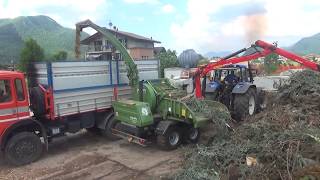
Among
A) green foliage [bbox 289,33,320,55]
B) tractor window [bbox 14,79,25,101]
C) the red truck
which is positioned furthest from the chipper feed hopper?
green foliage [bbox 289,33,320,55]

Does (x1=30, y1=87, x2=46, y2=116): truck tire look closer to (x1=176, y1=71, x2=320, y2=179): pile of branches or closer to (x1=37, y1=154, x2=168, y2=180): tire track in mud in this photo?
(x1=37, y1=154, x2=168, y2=180): tire track in mud

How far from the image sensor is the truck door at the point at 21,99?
28.1 feet

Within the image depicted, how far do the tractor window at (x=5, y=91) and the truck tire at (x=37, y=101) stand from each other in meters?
0.94

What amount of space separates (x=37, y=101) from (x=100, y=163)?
2.39 meters

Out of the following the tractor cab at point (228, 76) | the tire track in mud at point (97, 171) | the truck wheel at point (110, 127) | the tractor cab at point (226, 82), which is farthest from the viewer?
the tractor cab at point (228, 76)

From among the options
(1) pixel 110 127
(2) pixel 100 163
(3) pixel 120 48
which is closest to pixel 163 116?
(1) pixel 110 127

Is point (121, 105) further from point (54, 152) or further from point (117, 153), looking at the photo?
point (54, 152)

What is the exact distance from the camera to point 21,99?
340 inches

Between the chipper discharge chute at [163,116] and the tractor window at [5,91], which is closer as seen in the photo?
the tractor window at [5,91]

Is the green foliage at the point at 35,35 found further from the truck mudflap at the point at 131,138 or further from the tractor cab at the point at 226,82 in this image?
the truck mudflap at the point at 131,138

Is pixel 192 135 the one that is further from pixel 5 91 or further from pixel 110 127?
pixel 5 91

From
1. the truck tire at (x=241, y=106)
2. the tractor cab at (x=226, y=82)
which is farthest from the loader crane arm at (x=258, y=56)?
the truck tire at (x=241, y=106)

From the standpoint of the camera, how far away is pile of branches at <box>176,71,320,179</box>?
5.95m

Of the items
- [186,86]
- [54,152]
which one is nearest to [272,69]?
[186,86]
